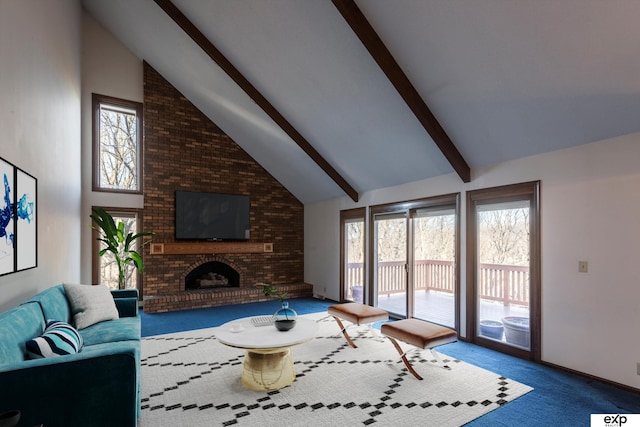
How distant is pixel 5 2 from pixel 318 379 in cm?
380

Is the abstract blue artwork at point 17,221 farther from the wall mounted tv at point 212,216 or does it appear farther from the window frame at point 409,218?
the window frame at point 409,218

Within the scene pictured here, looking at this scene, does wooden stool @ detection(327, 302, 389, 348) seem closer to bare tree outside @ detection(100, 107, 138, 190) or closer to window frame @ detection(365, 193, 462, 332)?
window frame @ detection(365, 193, 462, 332)

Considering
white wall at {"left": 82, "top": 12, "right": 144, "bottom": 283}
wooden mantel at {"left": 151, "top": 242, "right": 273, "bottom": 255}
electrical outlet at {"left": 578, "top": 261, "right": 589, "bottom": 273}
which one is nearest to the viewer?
electrical outlet at {"left": 578, "top": 261, "right": 589, "bottom": 273}

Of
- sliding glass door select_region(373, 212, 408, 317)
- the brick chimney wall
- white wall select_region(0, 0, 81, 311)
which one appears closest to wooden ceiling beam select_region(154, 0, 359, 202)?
sliding glass door select_region(373, 212, 408, 317)

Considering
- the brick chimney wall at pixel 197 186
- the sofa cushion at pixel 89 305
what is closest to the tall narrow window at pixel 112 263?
the brick chimney wall at pixel 197 186

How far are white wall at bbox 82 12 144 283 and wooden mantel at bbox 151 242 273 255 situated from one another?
0.87 meters

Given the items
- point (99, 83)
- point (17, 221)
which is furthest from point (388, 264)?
point (99, 83)

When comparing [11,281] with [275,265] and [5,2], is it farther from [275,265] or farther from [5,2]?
[275,265]

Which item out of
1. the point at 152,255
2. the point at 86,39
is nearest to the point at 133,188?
the point at 152,255

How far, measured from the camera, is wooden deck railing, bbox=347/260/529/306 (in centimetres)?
403

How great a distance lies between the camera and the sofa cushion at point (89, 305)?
3.32m

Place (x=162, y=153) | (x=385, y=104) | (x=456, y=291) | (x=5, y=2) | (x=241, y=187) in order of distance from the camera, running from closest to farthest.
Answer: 1. (x=5, y=2)
2. (x=385, y=104)
3. (x=456, y=291)
4. (x=162, y=153)
5. (x=241, y=187)

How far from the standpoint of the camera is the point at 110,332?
3082 millimetres

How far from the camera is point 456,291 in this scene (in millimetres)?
4543
